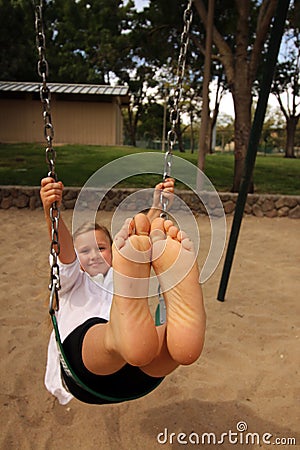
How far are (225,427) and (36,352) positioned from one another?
1012 mm

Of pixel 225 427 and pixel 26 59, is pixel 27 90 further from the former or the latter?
pixel 225 427

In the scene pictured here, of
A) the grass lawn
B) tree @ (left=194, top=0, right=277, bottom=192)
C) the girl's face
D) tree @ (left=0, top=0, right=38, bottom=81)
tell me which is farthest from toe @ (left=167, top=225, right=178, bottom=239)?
tree @ (left=0, top=0, right=38, bottom=81)

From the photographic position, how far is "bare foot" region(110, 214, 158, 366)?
1.07 m

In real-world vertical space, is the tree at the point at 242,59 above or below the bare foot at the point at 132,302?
above

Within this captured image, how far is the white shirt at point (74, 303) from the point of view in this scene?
1465 mm

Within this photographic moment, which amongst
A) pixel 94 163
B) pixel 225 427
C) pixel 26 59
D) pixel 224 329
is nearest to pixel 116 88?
pixel 26 59

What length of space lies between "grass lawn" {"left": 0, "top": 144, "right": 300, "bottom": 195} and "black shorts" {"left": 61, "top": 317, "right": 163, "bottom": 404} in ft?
19.4

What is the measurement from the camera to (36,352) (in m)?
2.20

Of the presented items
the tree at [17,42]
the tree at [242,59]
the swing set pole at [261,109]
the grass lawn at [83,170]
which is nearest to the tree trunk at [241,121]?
the tree at [242,59]

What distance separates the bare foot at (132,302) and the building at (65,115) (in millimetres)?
12275

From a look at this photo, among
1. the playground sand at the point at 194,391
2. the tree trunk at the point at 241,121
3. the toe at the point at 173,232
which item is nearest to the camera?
the toe at the point at 173,232

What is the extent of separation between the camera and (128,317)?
1.09m

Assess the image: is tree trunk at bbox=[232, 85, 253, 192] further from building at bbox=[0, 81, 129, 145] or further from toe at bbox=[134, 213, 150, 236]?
building at bbox=[0, 81, 129, 145]

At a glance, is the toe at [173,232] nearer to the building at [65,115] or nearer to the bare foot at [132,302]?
the bare foot at [132,302]
